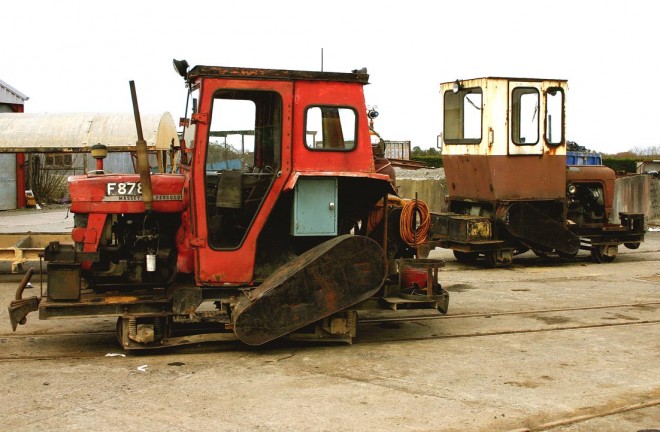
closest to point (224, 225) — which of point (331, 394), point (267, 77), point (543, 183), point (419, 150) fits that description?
point (267, 77)

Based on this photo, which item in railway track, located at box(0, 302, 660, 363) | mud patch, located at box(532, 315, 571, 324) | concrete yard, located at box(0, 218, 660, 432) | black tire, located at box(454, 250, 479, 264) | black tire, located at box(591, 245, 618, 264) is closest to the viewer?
concrete yard, located at box(0, 218, 660, 432)

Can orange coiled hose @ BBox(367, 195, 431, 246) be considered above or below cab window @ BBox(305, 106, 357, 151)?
below

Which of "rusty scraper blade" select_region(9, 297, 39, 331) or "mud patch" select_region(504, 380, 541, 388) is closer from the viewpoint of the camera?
"mud patch" select_region(504, 380, 541, 388)

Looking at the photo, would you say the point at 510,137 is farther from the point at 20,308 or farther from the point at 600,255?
the point at 20,308

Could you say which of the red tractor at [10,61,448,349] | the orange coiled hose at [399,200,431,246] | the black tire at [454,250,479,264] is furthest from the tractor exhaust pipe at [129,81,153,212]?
the black tire at [454,250,479,264]

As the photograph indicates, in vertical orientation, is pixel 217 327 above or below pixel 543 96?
below

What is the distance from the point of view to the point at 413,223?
9172mm

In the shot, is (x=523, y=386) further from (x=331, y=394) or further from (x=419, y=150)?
(x=419, y=150)

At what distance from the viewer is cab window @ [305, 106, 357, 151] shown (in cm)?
835

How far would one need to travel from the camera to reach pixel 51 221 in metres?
21.9

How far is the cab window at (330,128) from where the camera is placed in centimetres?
835

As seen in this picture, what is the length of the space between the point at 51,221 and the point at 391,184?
50.8ft

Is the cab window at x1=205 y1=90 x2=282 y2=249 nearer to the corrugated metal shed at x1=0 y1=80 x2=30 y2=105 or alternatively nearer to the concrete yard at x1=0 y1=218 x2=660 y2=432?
the concrete yard at x1=0 y1=218 x2=660 y2=432

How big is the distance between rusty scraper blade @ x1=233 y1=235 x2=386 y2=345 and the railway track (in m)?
0.78
